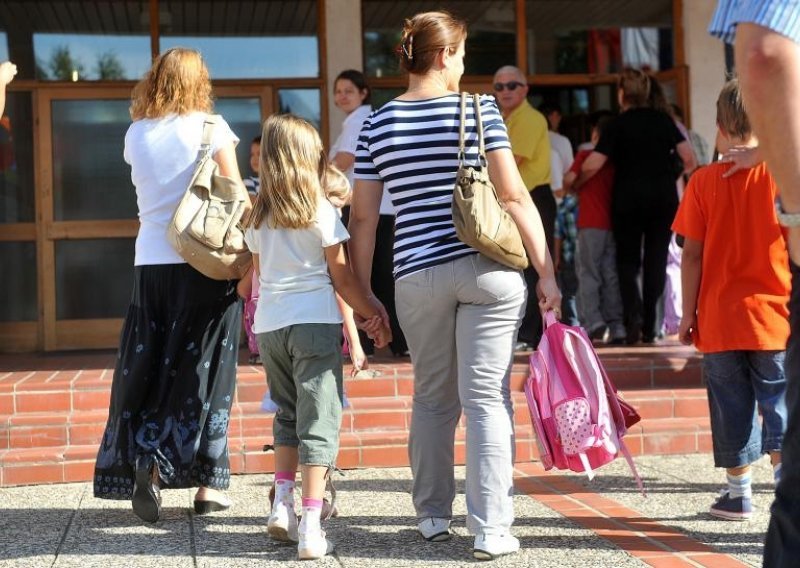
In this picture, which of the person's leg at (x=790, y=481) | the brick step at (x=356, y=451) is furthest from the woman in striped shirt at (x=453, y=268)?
the brick step at (x=356, y=451)

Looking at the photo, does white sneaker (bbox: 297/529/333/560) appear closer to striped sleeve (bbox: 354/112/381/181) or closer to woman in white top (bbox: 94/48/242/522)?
woman in white top (bbox: 94/48/242/522)

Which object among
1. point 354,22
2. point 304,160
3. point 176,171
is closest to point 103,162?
point 354,22

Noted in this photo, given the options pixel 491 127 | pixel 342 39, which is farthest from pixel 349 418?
pixel 342 39

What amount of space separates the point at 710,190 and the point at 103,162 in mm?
5997

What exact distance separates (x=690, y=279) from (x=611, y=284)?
371 cm

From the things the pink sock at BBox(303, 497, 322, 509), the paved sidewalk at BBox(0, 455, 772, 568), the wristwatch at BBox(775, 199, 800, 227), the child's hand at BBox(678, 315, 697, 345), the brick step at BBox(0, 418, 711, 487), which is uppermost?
the wristwatch at BBox(775, 199, 800, 227)

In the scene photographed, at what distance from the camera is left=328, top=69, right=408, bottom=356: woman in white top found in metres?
7.35

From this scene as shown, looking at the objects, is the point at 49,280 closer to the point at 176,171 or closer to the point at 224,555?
the point at 176,171

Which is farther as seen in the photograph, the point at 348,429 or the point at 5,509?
the point at 348,429

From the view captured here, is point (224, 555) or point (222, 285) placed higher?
point (222, 285)

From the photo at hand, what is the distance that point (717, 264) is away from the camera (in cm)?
482

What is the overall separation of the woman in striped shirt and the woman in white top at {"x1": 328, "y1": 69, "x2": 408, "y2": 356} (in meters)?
2.68

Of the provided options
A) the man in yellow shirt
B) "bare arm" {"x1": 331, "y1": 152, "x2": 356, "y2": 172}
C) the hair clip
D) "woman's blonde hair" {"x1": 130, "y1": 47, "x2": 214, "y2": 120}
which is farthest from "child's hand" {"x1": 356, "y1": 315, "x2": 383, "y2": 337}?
the man in yellow shirt

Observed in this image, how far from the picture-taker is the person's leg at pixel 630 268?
826cm
